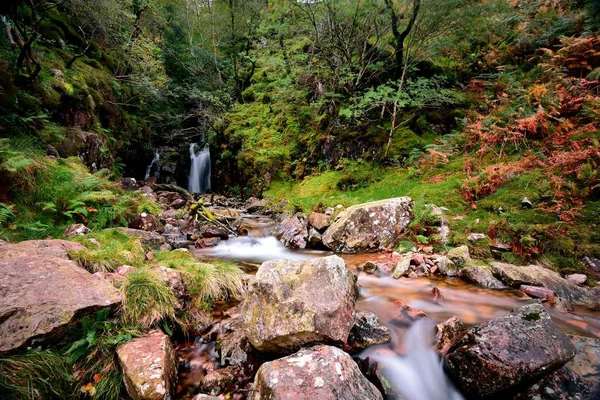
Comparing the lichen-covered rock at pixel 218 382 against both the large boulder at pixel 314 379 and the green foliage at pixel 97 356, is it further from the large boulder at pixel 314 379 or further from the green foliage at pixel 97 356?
the green foliage at pixel 97 356

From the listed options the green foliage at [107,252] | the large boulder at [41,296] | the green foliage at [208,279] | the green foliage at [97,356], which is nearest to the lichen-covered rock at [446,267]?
the green foliage at [208,279]

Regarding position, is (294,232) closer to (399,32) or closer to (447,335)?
(447,335)

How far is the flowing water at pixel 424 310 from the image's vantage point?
266 centimetres

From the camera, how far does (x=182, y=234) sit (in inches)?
303

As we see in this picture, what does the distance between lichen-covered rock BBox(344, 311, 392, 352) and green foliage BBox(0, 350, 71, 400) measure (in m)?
2.51

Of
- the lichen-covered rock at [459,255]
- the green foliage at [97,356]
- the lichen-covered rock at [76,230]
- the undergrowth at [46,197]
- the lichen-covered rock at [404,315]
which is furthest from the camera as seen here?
the lichen-covered rock at [76,230]

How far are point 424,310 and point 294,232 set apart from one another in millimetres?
4407

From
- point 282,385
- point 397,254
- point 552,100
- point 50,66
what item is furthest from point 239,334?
point 50,66

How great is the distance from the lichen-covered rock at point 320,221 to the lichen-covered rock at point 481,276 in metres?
3.57

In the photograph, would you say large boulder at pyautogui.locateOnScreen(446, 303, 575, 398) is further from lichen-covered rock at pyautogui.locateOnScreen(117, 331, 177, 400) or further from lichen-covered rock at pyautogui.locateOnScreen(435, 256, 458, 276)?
lichen-covered rock at pyautogui.locateOnScreen(117, 331, 177, 400)

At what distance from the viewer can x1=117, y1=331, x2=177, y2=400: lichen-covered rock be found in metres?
2.20

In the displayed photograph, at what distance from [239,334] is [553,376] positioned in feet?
9.42

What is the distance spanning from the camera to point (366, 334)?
3021 millimetres

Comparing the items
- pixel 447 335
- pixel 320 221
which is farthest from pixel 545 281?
pixel 320 221
